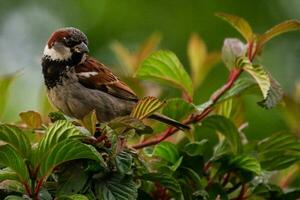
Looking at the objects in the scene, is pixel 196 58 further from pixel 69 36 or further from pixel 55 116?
pixel 55 116

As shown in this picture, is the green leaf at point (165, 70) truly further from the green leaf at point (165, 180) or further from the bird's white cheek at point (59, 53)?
the bird's white cheek at point (59, 53)

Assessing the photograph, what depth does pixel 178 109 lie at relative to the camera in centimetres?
216

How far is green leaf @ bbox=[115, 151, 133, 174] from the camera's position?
71.1 inches

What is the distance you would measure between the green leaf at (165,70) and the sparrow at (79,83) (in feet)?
1.58

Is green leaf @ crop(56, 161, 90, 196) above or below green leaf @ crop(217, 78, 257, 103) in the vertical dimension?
below

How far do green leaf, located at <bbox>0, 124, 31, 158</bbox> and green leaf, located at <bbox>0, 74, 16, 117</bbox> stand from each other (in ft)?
1.91

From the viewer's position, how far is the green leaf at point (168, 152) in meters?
2.08

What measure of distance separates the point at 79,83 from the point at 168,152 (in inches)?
31.7

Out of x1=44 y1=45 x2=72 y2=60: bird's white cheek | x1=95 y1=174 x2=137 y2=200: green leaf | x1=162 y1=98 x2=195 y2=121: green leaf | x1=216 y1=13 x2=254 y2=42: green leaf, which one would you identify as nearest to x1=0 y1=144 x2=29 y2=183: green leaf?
x1=95 y1=174 x2=137 y2=200: green leaf

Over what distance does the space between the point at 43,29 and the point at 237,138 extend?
16.8 ft

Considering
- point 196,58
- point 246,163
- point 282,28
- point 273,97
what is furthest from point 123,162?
point 196,58

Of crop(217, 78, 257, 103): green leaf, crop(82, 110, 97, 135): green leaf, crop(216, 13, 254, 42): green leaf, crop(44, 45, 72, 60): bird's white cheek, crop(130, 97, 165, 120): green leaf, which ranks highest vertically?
crop(216, 13, 254, 42): green leaf

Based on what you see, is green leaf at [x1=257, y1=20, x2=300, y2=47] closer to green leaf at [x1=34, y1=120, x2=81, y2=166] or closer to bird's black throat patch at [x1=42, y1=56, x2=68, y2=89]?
green leaf at [x1=34, y1=120, x2=81, y2=166]

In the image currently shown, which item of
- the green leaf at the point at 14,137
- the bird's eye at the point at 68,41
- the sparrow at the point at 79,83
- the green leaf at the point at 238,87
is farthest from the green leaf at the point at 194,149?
the bird's eye at the point at 68,41
